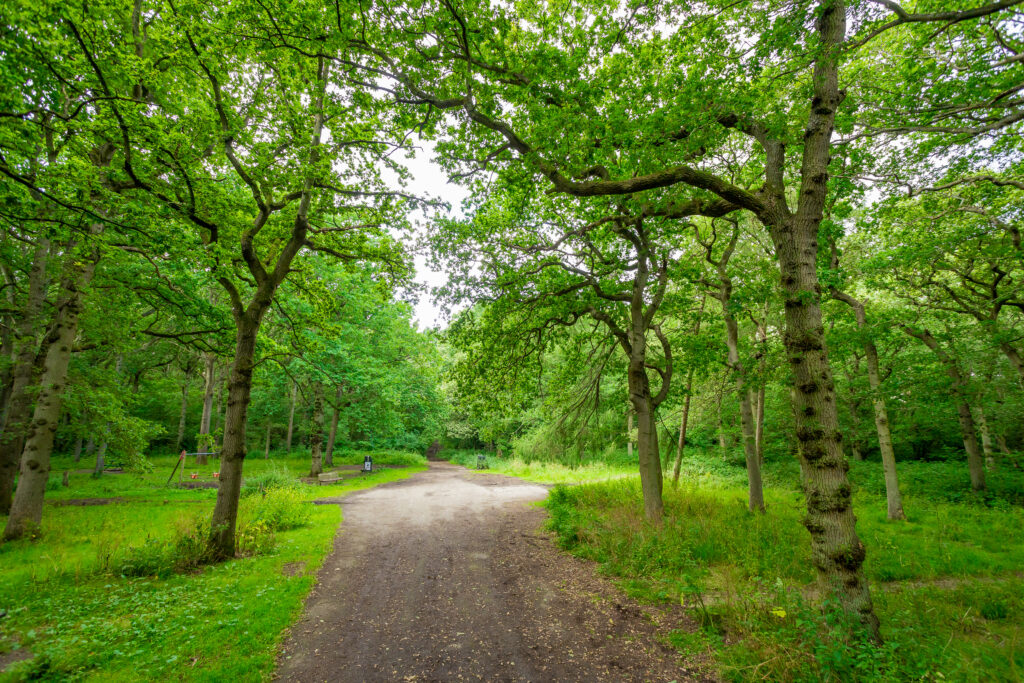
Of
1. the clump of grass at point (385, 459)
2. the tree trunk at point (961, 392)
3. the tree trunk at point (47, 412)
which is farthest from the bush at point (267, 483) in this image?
the tree trunk at point (961, 392)

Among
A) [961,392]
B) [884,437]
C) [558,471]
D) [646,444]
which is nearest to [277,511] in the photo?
[646,444]

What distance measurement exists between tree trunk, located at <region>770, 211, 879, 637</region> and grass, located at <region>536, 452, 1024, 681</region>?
39 cm

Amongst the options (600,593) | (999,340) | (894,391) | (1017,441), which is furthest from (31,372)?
(1017,441)

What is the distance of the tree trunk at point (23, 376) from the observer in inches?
368

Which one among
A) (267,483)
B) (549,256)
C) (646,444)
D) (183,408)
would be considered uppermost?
(549,256)

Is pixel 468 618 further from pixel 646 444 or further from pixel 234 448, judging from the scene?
pixel 646 444

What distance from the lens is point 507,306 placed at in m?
8.91

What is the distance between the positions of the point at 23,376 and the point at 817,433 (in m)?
17.2

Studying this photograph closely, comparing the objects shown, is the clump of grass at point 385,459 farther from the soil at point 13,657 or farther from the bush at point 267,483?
the soil at point 13,657

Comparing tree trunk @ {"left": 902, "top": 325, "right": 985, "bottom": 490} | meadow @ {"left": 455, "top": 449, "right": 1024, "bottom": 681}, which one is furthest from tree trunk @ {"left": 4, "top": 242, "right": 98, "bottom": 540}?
tree trunk @ {"left": 902, "top": 325, "right": 985, "bottom": 490}

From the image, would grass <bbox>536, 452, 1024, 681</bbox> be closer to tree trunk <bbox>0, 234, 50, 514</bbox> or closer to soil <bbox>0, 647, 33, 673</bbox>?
soil <bbox>0, 647, 33, 673</bbox>

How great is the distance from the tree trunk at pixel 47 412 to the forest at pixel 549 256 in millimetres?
65

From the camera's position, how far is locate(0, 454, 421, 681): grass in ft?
13.1

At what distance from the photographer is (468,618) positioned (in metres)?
5.39
